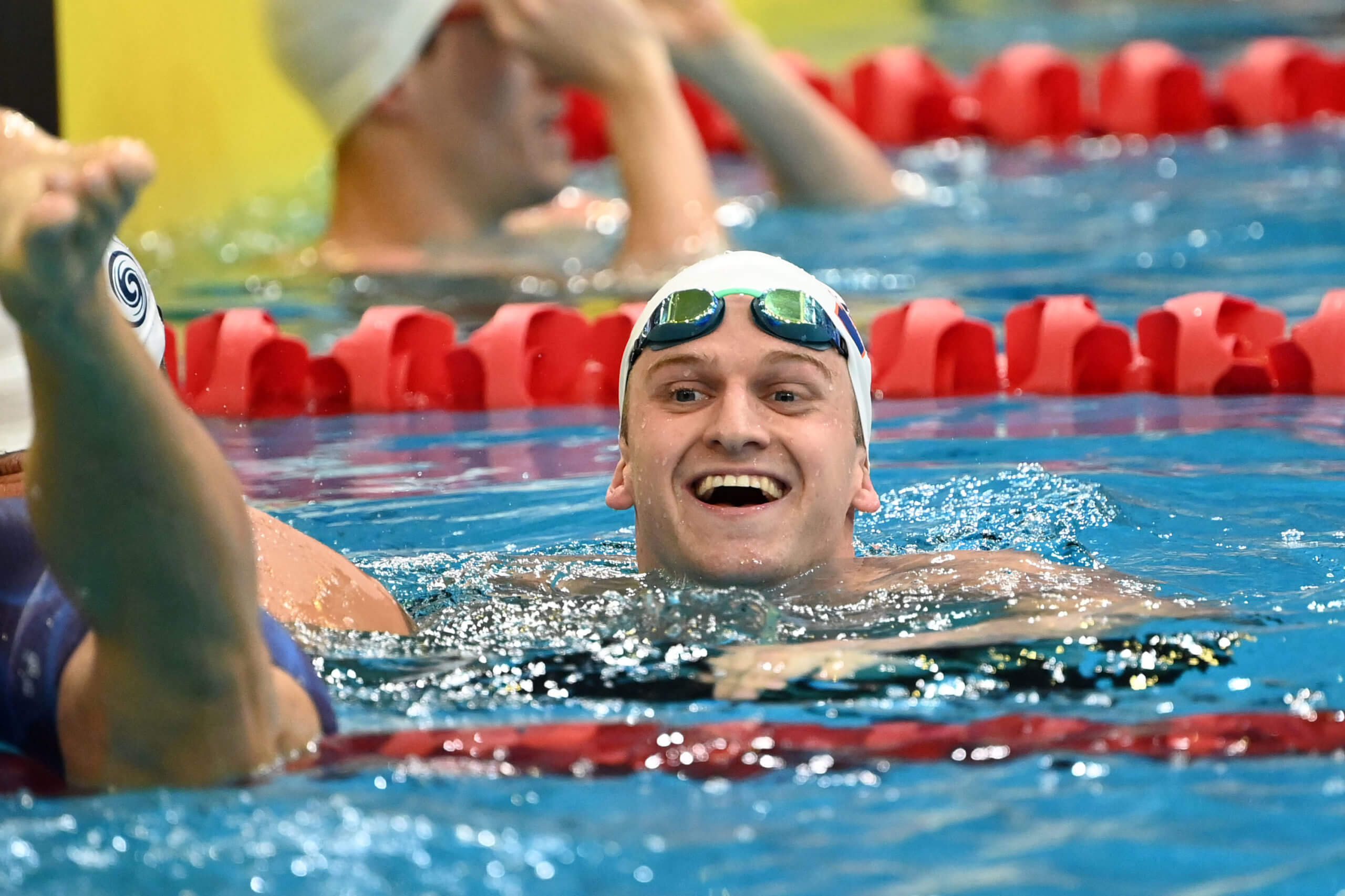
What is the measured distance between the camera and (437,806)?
2018 mm

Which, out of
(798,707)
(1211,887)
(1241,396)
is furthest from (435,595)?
(1241,396)

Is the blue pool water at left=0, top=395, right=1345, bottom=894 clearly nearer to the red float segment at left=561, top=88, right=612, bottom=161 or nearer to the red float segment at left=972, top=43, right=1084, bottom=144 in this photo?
the red float segment at left=972, top=43, right=1084, bottom=144

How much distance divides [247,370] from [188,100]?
259 centimetres

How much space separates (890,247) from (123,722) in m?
4.36

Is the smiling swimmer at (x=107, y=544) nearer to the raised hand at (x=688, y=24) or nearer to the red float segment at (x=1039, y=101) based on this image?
the raised hand at (x=688, y=24)

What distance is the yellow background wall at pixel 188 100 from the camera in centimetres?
607

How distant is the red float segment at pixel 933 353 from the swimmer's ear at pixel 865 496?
5.00 feet

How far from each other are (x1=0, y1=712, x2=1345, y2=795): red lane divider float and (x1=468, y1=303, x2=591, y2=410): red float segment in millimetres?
2334

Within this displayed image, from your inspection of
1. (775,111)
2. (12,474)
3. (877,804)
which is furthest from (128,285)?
(775,111)

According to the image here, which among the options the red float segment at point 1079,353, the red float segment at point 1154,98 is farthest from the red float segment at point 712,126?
the red float segment at point 1079,353

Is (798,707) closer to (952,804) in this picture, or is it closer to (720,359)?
(952,804)

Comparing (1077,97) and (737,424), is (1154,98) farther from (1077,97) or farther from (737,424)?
(737,424)

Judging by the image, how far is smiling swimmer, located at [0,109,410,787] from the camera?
5.37ft

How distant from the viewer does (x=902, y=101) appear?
8422 mm
